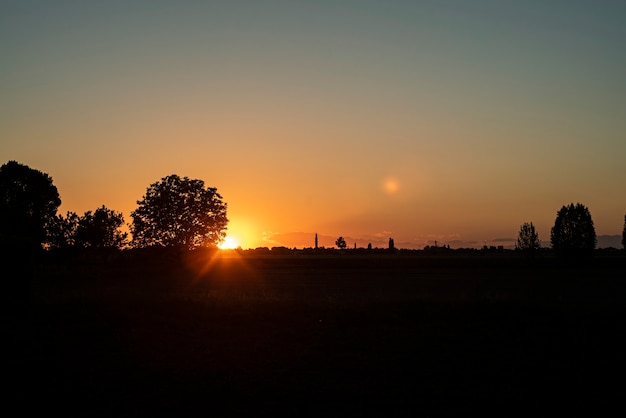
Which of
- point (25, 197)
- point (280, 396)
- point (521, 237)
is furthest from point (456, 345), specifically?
point (521, 237)

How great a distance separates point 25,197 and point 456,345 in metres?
62.9

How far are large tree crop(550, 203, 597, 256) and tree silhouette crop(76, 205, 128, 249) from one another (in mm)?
88527

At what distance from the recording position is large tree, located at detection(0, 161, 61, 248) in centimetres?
6259

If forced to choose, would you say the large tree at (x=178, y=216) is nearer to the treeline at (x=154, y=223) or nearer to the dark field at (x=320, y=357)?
Answer: the treeline at (x=154, y=223)

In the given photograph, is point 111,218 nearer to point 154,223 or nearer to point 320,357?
point 154,223

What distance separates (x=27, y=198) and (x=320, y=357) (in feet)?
201

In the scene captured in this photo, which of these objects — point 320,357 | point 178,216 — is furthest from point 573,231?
point 320,357

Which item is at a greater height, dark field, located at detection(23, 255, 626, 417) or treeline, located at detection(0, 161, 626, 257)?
treeline, located at detection(0, 161, 626, 257)

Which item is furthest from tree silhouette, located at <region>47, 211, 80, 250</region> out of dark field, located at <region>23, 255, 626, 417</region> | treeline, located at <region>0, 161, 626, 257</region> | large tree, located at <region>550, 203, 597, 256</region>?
large tree, located at <region>550, 203, 597, 256</region>

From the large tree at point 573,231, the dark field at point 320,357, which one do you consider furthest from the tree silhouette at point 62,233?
the large tree at point 573,231

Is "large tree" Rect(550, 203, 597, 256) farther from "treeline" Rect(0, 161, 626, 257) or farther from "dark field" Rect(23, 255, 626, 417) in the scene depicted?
"dark field" Rect(23, 255, 626, 417)

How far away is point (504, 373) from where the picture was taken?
527 inches

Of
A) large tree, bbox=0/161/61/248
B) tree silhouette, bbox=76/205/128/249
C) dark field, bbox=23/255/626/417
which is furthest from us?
tree silhouette, bbox=76/205/128/249

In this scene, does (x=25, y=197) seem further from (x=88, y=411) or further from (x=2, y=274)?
(x=88, y=411)
